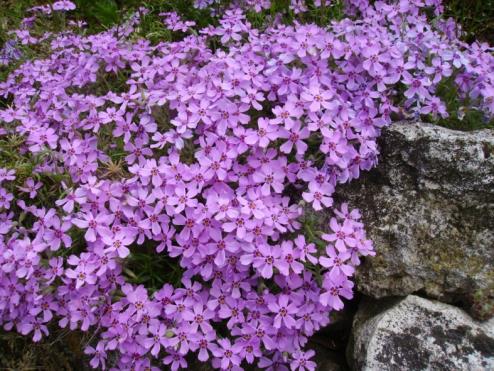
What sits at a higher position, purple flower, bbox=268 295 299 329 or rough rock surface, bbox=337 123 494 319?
rough rock surface, bbox=337 123 494 319

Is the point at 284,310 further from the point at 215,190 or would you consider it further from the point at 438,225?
the point at 438,225

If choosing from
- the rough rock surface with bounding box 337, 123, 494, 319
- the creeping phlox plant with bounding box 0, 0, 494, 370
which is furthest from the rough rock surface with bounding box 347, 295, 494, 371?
the creeping phlox plant with bounding box 0, 0, 494, 370

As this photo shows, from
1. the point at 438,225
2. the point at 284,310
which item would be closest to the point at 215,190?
the point at 284,310

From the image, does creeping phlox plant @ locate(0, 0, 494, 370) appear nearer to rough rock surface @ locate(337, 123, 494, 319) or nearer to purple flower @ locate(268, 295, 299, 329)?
purple flower @ locate(268, 295, 299, 329)

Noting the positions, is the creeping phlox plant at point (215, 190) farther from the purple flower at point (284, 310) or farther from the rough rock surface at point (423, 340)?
the rough rock surface at point (423, 340)

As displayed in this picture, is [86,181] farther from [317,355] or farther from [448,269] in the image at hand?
[448,269]

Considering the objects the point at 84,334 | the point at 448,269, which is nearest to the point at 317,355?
the point at 448,269

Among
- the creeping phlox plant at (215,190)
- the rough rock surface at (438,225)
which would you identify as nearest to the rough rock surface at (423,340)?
the rough rock surface at (438,225)
